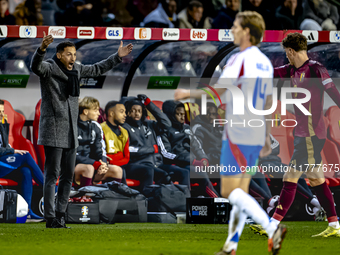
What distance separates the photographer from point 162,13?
8742 mm

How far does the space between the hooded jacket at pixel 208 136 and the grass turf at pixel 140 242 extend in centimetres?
162

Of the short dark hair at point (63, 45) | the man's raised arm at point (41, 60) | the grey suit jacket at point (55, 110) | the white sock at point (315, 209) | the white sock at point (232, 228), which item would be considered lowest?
the white sock at point (315, 209)

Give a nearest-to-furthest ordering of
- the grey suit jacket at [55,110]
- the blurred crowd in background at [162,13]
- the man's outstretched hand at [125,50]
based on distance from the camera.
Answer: the grey suit jacket at [55,110], the man's outstretched hand at [125,50], the blurred crowd in background at [162,13]

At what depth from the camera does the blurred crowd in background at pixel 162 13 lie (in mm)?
8320

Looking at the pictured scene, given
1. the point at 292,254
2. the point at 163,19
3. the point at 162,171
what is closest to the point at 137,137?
the point at 162,171

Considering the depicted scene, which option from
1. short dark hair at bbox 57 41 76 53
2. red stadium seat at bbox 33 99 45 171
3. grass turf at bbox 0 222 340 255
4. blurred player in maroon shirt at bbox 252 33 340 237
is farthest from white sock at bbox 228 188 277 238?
red stadium seat at bbox 33 99 45 171

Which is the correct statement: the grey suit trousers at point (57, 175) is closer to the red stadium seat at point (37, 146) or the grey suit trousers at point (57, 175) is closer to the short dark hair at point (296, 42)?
the red stadium seat at point (37, 146)

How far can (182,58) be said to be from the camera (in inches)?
280

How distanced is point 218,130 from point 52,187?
2.67 metres

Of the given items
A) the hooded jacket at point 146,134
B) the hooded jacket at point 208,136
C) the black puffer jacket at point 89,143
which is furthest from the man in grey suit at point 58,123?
the hooded jacket at point 208,136

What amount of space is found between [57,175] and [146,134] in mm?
1909

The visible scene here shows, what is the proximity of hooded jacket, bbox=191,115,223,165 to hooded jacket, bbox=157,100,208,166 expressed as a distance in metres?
0.06

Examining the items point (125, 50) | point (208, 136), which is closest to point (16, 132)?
point (125, 50)

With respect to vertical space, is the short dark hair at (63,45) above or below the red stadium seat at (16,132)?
above
